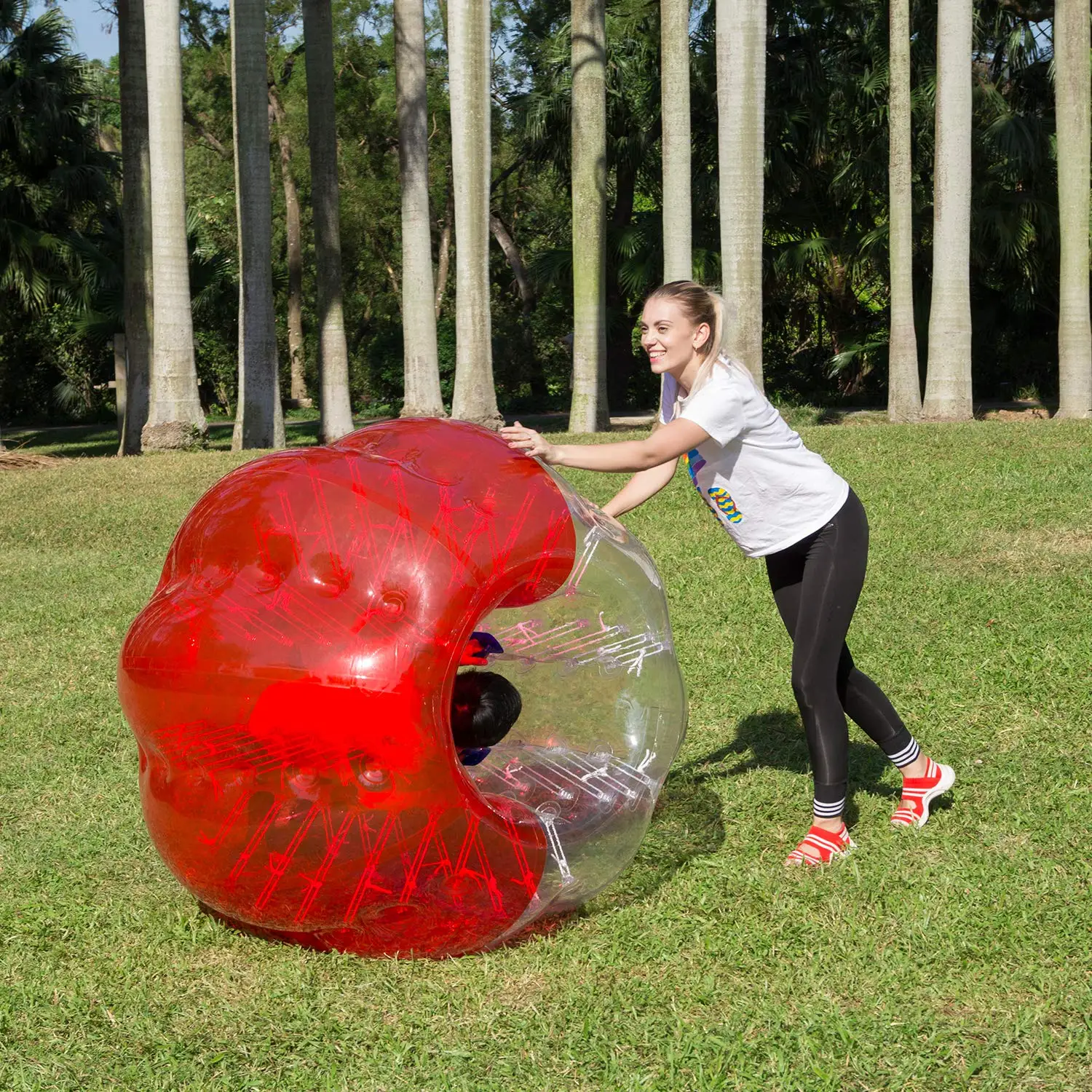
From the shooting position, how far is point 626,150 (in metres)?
23.5

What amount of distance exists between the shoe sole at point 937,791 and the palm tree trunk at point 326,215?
44.2ft

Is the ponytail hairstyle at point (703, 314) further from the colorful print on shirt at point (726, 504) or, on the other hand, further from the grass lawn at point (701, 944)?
the grass lawn at point (701, 944)

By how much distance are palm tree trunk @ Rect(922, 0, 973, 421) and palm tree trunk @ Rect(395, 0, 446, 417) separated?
20.2 ft

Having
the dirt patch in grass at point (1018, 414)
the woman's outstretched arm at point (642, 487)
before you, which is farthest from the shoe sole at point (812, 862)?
the dirt patch in grass at point (1018, 414)

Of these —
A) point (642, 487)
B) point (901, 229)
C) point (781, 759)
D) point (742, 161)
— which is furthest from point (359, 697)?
point (901, 229)

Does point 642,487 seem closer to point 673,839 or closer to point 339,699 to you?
point 673,839

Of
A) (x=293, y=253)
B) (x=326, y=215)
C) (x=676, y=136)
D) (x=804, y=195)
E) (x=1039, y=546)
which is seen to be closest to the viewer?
(x=1039, y=546)

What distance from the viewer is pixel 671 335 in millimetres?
4188

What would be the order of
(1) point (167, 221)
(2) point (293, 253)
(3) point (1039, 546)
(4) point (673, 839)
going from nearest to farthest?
(4) point (673, 839) < (3) point (1039, 546) < (1) point (167, 221) < (2) point (293, 253)

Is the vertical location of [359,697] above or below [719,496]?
below

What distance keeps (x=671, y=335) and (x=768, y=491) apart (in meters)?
0.59

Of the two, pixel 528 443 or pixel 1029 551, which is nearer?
pixel 528 443

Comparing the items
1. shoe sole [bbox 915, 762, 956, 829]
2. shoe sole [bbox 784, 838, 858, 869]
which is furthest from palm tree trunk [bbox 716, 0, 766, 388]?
shoe sole [bbox 784, 838, 858, 869]

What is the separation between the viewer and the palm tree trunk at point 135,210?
17594 millimetres
